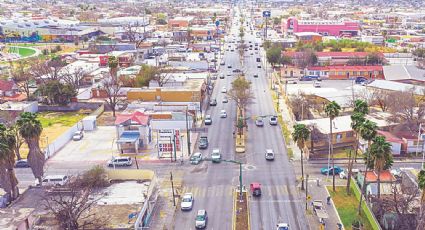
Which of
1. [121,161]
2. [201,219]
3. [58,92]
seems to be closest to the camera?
[201,219]

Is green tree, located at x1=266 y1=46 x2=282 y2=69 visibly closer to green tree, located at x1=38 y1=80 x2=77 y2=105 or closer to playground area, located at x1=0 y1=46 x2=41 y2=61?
green tree, located at x1=38 y1=80 x2=77 y2=105

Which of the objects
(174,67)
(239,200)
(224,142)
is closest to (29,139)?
(239,200)

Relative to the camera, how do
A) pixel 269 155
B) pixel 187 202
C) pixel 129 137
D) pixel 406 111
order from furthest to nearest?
pixel 406 111, pixel 129 137, pixel 269 155, pixel 187 202

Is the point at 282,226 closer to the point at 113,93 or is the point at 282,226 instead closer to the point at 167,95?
the point at 167,95

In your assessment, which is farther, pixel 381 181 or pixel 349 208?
pixel 381 181

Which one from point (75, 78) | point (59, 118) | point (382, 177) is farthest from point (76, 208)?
point (75, 78)

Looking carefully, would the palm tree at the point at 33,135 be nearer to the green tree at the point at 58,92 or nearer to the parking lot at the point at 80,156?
the parking lot at the point at 80,156
